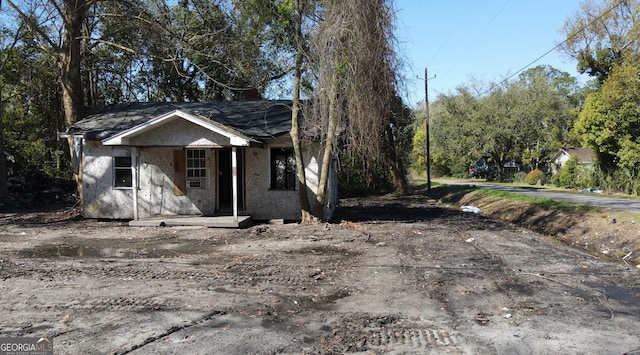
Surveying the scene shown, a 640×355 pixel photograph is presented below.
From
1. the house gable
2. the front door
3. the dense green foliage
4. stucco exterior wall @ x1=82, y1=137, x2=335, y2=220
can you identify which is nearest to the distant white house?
the dense green foliage

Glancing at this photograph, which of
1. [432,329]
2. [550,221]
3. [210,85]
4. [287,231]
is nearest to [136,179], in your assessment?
[287,231]

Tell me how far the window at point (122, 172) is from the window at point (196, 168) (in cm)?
195

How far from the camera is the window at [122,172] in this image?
15.6 metres

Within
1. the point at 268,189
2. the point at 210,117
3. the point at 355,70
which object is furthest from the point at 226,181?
the point at 355,70

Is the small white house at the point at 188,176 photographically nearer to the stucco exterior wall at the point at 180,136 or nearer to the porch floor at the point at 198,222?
the stucco exterior wall at the point at 180,136

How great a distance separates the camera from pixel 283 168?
15.6m

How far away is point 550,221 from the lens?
1551 centimetres

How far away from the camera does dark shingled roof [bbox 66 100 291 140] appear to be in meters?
15.0

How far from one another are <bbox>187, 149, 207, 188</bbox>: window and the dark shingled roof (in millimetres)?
1293

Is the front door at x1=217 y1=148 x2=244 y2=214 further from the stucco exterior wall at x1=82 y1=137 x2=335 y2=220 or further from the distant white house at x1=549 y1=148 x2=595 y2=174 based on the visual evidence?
the distant white house at x1=549 y1=148 x2=595 y2=174

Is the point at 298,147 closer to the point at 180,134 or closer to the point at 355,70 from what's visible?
the point at 355,70

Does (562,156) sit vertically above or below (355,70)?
below

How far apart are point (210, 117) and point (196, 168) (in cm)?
180

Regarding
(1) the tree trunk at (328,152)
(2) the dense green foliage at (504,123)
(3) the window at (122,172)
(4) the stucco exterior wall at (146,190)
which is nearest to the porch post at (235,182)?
(4) the stucco exterior wall at (146,190)
